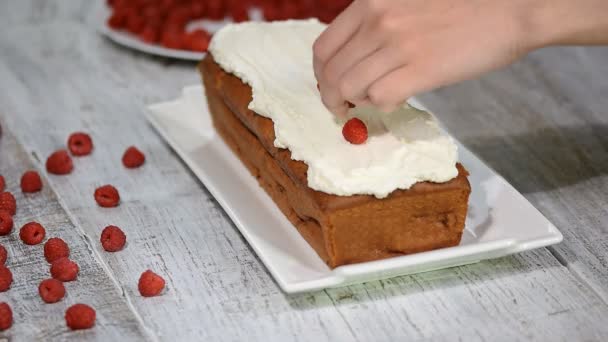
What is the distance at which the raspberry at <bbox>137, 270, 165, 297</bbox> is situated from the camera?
168cm

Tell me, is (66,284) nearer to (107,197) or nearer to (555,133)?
(107,197)

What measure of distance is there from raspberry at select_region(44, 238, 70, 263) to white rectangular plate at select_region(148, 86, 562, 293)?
1.15 ft

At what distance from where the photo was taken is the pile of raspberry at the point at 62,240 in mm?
1601

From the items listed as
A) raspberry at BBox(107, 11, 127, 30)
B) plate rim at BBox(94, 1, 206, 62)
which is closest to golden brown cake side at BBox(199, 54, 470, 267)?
plate rim at BBox(94, 1, 206, 62)

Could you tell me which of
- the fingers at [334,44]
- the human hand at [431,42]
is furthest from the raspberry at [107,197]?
the human hand at [431,42]

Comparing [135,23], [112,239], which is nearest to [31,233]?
[112,239]

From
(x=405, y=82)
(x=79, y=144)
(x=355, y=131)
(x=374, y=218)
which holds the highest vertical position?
(x=405, y=82)

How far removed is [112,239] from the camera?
184cm

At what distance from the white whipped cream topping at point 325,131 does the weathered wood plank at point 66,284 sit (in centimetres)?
45

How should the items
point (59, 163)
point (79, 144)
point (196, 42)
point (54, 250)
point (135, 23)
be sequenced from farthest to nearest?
point (135, 23) → point (196, 42) → point (79, 144) → point (59, 163) → point (54, 250)

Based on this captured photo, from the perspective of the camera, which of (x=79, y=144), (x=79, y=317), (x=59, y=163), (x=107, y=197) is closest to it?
(x=79, y=317)

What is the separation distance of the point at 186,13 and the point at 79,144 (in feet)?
2.69

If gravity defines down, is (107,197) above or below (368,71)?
below

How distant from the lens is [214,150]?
2.27m
